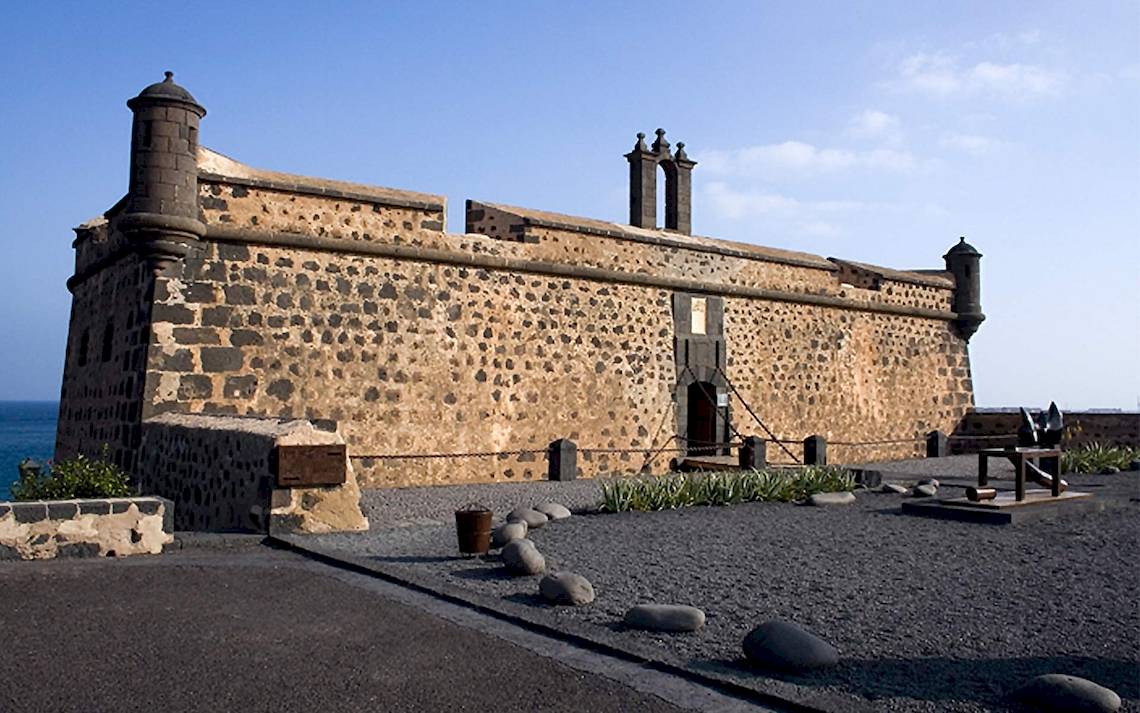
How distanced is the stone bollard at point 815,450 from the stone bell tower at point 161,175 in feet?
38.1

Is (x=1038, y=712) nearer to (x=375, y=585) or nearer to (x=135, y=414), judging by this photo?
(x=375, y=585)

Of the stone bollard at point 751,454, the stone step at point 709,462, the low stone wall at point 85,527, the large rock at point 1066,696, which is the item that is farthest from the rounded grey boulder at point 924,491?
the low stone wall at point 85,527

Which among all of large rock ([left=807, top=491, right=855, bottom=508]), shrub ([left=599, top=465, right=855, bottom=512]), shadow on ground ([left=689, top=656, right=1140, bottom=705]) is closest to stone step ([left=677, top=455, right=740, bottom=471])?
shrub ([left=599, top=465, right=855, bottom=512])

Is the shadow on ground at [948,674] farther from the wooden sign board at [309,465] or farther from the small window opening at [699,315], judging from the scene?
the small window opening at [699,315]

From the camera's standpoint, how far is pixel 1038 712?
12.8ft

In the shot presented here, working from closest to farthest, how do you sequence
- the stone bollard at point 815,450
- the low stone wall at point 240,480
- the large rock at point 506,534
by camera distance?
1. the large rock at point 506,534
2. the low stone wall at point 240,480
3. the stone bollard at point 815,450

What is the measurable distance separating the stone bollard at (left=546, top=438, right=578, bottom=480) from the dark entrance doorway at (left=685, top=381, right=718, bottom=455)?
320cm

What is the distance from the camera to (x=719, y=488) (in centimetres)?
1188

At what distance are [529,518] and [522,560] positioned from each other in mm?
2575

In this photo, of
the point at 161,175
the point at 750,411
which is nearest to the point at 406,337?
the point at 161,175

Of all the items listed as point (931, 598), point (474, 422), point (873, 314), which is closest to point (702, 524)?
point (931, 598)

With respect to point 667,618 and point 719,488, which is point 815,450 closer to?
point 719,488

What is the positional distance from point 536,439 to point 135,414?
616 centimetres

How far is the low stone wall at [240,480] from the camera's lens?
28.3 feet
